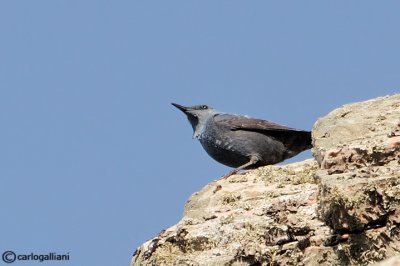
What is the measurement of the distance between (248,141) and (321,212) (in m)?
6.03

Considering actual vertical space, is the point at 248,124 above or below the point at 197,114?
below

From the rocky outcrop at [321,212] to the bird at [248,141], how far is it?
3939 mm

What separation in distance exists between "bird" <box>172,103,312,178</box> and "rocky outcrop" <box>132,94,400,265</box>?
394 centimetres

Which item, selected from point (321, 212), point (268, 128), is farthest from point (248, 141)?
point (321, 212)

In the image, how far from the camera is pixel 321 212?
551cm

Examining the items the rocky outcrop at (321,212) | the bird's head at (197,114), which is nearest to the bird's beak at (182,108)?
the bird's head at (197,114)

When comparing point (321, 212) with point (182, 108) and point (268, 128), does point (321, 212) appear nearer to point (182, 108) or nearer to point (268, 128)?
point (268, 128)

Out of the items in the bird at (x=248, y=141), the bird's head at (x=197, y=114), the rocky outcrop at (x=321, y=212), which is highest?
the bird's head at (x=197, y=114)

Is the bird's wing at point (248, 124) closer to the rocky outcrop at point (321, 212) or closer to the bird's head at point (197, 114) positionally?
the bird's head at point (197, 114)

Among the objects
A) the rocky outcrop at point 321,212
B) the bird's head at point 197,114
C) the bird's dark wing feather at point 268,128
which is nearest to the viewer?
the rocky outcrop at point 321,212

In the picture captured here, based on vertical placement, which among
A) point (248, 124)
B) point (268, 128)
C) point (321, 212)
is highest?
point (248, 124)

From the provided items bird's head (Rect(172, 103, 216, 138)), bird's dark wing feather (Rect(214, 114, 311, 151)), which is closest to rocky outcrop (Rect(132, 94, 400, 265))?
bird's dark wing feather (Rect(214, 114, 311, 151))

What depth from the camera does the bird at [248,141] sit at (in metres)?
11.3

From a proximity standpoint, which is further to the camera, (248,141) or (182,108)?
(182,108)
